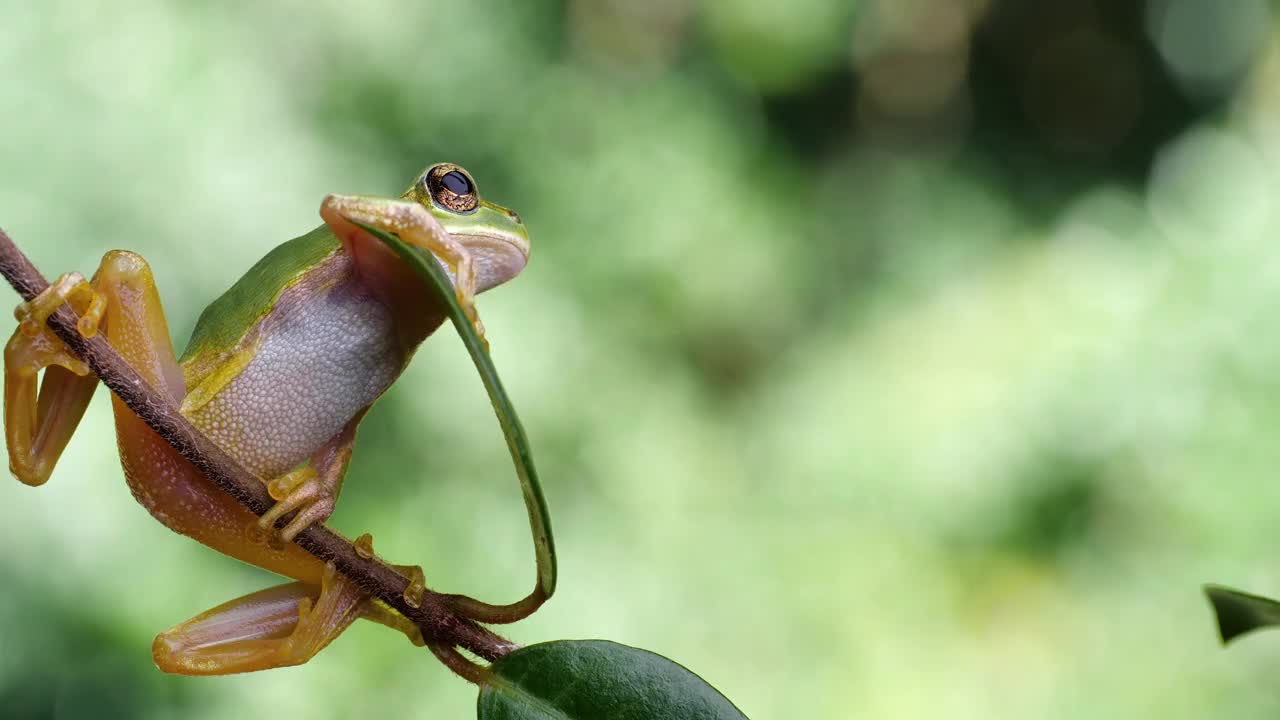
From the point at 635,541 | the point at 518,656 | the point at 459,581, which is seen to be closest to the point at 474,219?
the point at 518,656

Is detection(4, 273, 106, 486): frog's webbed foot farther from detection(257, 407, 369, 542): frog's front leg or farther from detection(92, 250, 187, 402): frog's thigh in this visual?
detection(257, 407, 369, 542): frog's front leg

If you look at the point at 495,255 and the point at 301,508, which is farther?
the point at 495,255

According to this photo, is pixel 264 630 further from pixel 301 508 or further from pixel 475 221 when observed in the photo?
pixel 475 221

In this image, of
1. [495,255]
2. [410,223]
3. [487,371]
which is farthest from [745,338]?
[487,371]

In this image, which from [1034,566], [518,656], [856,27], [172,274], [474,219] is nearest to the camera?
[518,656]

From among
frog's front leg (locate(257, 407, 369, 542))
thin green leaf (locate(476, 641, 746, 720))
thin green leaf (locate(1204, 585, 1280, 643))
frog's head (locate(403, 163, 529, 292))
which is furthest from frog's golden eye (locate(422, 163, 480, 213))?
thin green leaf (locate(1204, 585, 1280, 643))

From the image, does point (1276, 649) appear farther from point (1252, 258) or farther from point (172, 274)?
point (172, 274)
